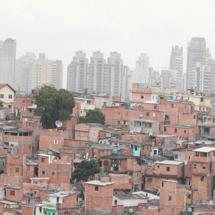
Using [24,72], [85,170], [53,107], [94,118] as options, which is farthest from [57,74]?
[85,170]

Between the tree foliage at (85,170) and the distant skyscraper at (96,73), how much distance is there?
69.9 meters

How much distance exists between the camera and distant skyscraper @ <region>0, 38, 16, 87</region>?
428ft

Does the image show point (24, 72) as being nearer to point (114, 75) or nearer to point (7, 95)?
point (114, 75)

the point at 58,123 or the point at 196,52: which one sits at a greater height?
the point at 196,52

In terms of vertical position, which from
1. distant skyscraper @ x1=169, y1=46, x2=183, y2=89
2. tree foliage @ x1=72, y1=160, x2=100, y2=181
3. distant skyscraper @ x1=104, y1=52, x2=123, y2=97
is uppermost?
distant skyscraper @ x1=169, y1=46, x2=183, y2=89

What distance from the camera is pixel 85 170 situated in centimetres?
3033

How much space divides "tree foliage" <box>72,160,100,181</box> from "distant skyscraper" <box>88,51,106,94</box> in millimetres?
69868

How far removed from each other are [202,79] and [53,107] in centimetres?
7461

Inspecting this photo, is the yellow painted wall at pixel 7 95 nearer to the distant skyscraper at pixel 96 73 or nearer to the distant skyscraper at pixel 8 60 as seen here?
the distant skyscraper at pixel 96 73

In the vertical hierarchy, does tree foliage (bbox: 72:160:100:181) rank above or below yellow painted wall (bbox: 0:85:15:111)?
below

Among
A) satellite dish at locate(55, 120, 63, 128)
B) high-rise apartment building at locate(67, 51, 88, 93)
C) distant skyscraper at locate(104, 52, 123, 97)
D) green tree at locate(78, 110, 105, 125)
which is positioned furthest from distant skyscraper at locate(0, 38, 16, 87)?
satellite dish at locate(55, 120, 63, 128)

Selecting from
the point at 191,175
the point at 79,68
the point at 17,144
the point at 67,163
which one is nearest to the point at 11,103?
the point at 17,144

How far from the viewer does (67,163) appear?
31234 mm

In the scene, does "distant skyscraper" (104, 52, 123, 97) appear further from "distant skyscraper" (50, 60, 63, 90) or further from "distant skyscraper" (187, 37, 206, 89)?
"distant skyscraper" (187, 37, 206, 89)
